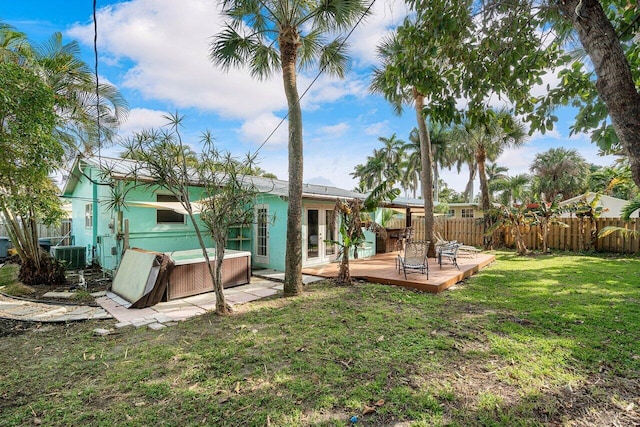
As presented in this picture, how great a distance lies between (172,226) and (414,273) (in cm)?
849

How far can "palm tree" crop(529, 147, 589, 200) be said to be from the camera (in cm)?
3338

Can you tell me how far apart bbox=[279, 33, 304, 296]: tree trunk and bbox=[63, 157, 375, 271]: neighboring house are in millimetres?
2308

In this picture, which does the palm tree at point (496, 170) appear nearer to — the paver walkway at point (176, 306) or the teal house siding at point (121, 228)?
the teal house siding at point (121, 228)

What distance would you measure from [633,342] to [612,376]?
145 centimetres

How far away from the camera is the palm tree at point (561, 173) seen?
109 ft

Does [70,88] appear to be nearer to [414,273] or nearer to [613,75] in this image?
[414,273]

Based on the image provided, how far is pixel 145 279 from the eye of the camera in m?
6.75

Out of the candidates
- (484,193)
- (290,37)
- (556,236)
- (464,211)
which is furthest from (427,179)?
(464,211)

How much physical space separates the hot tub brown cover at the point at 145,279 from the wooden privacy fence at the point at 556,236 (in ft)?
55.1

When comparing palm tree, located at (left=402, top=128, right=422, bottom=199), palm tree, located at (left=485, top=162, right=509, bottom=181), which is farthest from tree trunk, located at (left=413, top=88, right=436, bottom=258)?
palm tree, located at (left=485, top=162, right=509, bottom=181)

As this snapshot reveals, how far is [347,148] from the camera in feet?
52.4

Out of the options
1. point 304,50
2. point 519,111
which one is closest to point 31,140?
point 304,50

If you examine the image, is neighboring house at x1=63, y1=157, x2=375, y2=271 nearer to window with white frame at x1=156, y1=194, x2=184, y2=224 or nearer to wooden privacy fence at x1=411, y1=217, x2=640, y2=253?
→ window with white frame at x1=156, y1=194, x2=184, y2=224

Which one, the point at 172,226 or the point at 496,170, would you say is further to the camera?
the point at 496,170
